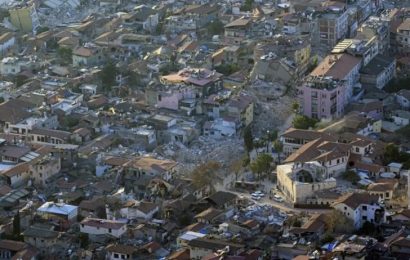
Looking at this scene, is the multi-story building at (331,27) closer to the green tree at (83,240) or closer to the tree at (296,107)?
the tree at (296,107)

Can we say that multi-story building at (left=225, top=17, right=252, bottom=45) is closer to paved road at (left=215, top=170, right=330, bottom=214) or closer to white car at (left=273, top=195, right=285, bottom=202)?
paved road at (left=215, top=170, right=330, bottom=214)

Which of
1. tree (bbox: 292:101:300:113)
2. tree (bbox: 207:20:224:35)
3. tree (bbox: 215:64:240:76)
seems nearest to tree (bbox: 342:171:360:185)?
tree (bbox: 292:101:300:113)

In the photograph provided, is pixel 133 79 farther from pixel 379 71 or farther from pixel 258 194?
pixel 258 194

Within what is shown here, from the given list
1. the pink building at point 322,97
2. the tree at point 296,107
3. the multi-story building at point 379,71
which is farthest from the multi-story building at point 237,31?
the pink building at point 322,97

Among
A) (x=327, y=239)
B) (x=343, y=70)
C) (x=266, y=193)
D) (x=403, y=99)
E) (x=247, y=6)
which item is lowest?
(x=266, y=193)

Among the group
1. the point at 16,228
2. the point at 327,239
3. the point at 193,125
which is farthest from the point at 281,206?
the point at 16,228

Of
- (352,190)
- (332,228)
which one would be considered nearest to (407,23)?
(352,190)
